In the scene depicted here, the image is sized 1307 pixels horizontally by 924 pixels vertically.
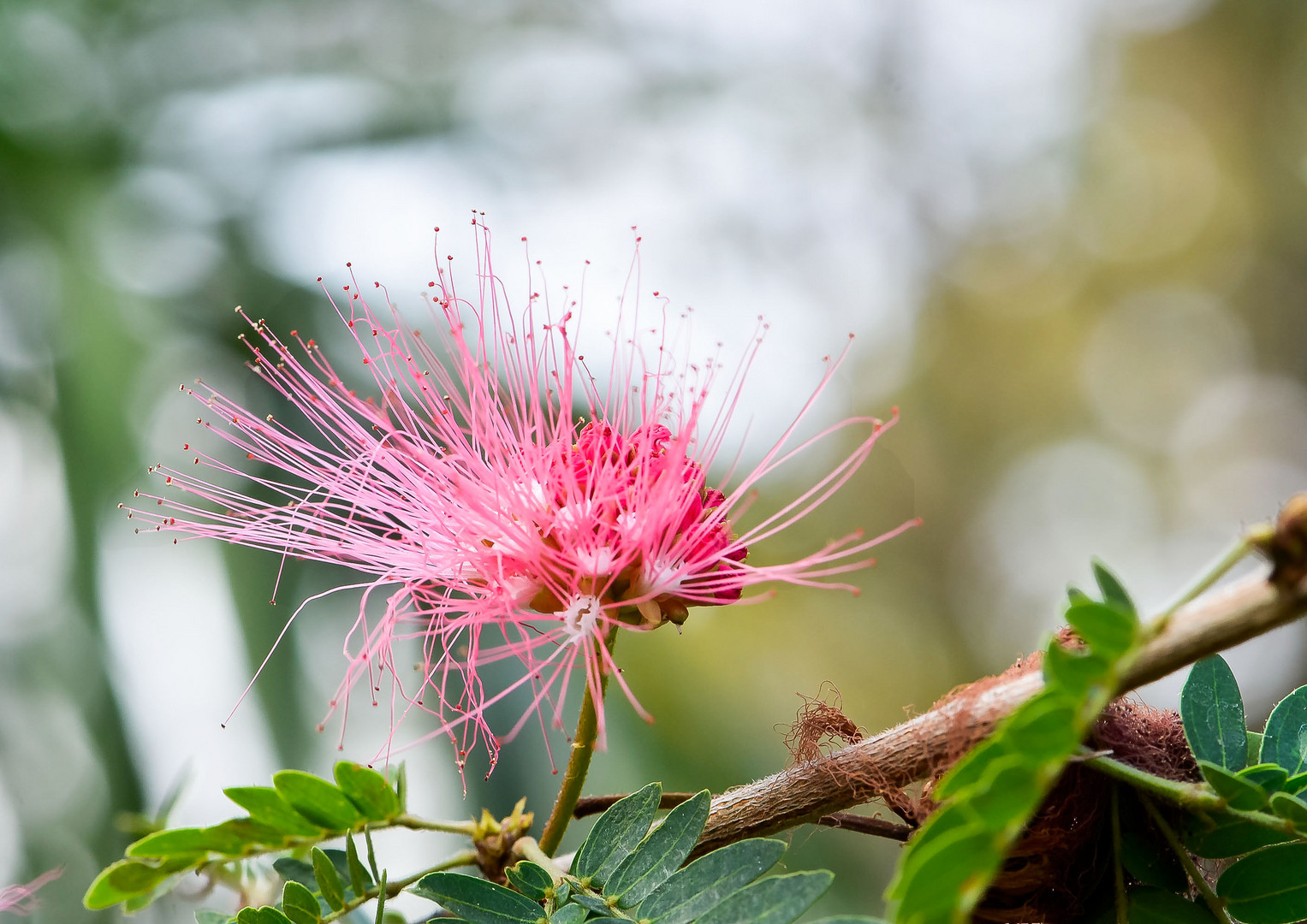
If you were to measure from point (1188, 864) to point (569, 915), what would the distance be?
0.44m

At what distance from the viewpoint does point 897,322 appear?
570 centimetres

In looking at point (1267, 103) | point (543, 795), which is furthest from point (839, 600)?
point (1267, 103)

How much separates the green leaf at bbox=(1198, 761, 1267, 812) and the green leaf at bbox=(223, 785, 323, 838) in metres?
0.64

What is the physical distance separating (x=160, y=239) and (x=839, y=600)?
3636mm

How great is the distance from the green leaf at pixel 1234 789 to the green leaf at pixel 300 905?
0.67 m

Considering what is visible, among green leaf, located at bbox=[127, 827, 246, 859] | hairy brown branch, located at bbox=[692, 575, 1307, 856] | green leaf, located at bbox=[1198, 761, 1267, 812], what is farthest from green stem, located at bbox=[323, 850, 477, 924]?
green leaf, located at bbox=[1198, 761, 1267, 812]

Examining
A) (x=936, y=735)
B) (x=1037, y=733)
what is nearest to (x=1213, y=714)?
(x=936, y=735)

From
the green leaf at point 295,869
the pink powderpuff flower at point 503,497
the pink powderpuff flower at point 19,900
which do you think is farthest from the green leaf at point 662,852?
the pink powderpuff flower at point 19,900

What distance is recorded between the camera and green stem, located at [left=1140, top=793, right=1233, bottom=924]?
0.63 metres

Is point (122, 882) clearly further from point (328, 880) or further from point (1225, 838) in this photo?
point (1225, 838)

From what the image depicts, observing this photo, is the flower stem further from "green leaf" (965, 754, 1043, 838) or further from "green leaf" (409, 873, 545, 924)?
"green leaf" (965, 754, 1043, 838)

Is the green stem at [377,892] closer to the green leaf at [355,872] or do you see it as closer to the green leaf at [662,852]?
the green leaf at [355,872]

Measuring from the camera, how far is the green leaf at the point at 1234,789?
580 millimetres

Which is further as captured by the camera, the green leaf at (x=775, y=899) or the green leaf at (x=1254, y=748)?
the green leaf at (x=1254, y=748)
